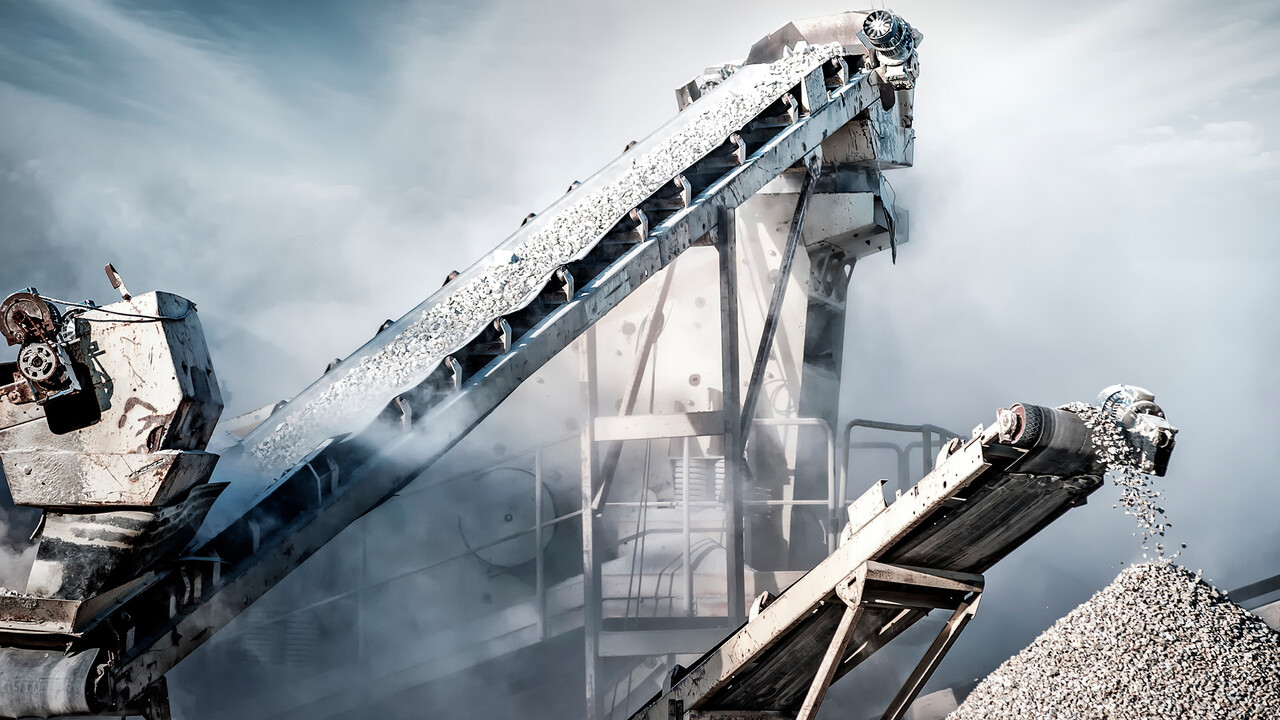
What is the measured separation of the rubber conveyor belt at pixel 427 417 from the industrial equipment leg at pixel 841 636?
1414 mm

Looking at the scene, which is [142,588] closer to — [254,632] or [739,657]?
[739,657]

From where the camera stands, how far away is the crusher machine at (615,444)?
2953 mm

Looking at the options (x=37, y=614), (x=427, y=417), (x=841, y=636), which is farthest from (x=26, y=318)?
(x=841, y=636)

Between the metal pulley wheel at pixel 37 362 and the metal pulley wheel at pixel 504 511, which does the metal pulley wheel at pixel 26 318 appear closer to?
the metal pulley wheel at pixel 37 362

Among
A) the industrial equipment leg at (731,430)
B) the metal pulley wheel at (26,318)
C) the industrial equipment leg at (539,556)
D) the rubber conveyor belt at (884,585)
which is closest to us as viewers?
the metal pulley wheel at (26,318)

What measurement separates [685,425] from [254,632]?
2.89m

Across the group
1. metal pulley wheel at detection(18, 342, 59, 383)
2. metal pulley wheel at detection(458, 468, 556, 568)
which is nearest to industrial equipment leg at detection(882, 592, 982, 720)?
metal pulley wheel at detection(458, 468, 556, 568)

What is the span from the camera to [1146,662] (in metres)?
3.38

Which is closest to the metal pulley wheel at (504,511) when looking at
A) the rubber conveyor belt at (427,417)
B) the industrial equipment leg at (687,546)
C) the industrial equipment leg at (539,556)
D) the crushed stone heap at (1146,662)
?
the industrial equipment leg at (539,556)

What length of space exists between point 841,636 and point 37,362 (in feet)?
8.76

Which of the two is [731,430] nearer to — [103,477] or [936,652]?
[936,652]

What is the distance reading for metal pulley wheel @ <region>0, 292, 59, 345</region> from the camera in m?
2.84

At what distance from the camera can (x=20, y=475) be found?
3.01m

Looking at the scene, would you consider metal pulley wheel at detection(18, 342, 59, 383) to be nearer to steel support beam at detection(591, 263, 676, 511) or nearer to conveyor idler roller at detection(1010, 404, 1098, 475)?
conveyor idler roller at detection(1010, 404, 1098, 475)
